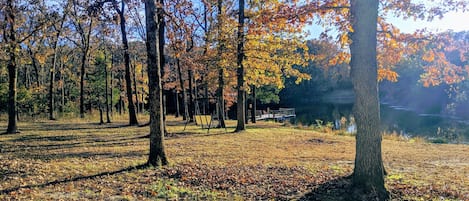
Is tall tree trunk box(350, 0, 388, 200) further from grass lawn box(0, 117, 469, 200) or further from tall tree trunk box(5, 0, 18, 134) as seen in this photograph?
tall tree trunk box(5, 0, 18, 134)

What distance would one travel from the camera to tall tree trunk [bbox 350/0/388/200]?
521 centimetres

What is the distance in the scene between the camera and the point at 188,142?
11.5 metres

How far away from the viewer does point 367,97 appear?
525cm

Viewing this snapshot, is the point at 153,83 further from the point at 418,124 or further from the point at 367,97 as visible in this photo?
the point at 418,124

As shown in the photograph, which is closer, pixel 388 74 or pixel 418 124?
pixel 388 74

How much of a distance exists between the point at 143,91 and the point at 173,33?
34.9m

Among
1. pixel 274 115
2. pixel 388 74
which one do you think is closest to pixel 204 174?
pixel 388 74

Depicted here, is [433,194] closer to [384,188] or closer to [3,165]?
[384,188]

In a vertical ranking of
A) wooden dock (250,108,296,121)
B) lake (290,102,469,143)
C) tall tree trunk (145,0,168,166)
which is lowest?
lake (290,102,469,143)

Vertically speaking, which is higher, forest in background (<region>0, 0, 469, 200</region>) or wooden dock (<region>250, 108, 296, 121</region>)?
forest in background (<region>0, 0, 469, 200</region>)

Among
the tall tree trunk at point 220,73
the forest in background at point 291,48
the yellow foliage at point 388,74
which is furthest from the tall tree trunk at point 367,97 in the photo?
the tall tree trunk at point 220,73

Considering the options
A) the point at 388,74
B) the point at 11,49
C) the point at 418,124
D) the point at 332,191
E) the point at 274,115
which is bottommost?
the point at 418,124

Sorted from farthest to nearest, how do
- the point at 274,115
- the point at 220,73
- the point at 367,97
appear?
the point at 274,115
the point at 220,73
the point at 367,97

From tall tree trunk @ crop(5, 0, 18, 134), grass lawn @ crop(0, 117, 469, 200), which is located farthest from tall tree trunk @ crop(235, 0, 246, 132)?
tall tree trunk @ crop(5, 0, 18, 134)
